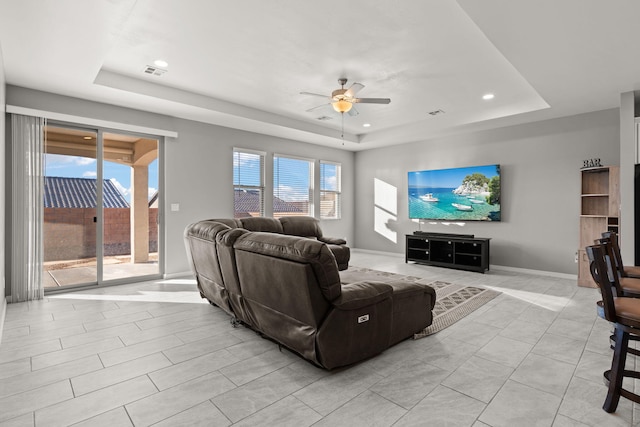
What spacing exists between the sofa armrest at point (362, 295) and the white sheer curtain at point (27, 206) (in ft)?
14.1

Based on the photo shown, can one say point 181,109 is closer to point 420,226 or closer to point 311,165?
point 311,165

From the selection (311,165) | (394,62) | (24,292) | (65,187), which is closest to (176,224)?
(65,187)

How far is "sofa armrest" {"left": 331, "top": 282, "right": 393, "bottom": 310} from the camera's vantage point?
2248 millimetres

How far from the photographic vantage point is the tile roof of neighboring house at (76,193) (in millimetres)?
4496

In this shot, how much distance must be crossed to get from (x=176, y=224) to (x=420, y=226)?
199 inches

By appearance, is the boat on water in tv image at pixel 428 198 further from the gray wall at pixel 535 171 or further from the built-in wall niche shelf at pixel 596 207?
the built-in wall niche shelf at pixel 596 207

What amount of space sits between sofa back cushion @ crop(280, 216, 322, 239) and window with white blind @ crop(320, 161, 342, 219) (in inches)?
60.0

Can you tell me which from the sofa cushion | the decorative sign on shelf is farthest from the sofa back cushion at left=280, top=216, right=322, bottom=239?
the decorative sign on shelf

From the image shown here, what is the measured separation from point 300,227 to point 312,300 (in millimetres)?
4192

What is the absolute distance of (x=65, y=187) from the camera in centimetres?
462

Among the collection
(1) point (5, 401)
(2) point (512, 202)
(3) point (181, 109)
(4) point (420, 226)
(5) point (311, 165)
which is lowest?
(1) point (5, 401)

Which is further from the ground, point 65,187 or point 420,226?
point 65,187

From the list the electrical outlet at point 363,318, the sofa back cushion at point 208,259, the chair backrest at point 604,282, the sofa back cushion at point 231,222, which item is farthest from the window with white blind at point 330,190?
the chair backrest at point 604,282

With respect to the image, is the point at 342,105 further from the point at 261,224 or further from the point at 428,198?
the point at 428,198
